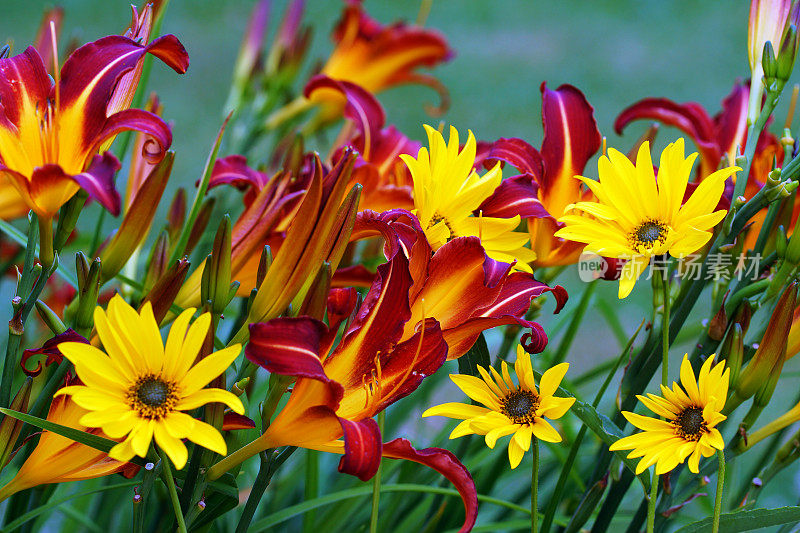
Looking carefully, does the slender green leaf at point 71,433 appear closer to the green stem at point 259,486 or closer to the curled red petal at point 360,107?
the green stem at point 259,486

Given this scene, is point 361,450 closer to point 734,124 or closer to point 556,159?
point 556,159

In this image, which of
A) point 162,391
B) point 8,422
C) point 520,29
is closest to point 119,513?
point 8,422

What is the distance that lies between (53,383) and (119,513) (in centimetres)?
46

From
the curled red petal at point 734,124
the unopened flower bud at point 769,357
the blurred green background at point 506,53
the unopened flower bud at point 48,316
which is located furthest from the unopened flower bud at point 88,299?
the blurred green background at point 506,53

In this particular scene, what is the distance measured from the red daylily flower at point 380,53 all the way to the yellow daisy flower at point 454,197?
1.57 feet

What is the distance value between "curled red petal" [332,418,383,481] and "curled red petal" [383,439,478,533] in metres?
0.03

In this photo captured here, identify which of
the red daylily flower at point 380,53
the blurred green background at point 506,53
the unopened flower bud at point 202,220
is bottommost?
the unopened flower bud at point 202,220

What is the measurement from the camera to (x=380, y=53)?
3.04 feet

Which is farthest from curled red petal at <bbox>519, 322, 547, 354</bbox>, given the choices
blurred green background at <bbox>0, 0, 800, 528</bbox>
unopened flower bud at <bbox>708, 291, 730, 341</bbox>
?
blurred green background at <bbox>0, 0, 800, 528</bbox>

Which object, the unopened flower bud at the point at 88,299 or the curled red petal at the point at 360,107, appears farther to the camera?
the curled red petal at the point at 360,107

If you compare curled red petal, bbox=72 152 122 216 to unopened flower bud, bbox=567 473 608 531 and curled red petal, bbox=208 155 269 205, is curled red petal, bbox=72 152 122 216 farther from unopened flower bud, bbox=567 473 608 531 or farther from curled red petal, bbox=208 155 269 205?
unopened flower bud, bbox=567 473 608 531

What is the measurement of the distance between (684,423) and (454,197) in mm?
162

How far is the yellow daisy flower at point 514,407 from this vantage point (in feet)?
1.24

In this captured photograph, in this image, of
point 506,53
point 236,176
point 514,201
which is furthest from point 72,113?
point 506,53
